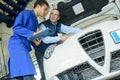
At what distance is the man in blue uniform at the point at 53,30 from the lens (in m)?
2.88

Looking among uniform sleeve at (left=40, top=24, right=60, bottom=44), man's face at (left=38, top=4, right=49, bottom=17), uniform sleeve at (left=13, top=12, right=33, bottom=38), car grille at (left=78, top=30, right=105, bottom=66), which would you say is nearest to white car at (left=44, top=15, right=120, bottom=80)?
car grille at (left=78, top=30, right=105, bottom=66)

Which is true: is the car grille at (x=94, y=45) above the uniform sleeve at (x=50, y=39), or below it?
below

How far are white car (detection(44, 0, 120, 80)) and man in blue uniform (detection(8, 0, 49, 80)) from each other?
0.71 feet

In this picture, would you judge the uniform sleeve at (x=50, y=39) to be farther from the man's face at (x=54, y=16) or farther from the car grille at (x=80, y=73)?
the car grille at (x=80, y=73)

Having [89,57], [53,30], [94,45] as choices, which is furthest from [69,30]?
[89,57]

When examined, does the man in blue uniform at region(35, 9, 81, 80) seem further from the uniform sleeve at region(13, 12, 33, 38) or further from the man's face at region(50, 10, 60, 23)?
the uniform sleeve at region(13, 12, 33, 38)

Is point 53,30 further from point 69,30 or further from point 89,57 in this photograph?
point 89,57

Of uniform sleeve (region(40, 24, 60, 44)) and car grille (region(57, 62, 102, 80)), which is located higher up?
uniform sleeve (region(40, 24, 60, 44))

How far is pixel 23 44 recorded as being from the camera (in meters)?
2.89

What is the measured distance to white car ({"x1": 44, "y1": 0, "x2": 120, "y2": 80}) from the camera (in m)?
2.34

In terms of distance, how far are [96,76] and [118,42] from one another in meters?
0.33

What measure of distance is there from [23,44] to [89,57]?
79 cm

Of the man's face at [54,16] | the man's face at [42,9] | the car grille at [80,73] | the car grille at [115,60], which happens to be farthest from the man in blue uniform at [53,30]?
the car grille at [115,60]

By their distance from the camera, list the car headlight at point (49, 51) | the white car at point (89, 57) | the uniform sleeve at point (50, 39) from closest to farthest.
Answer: the white car at point (89, 57)
the car headlight at point (49, 51)
the uniform sleeve at point (50, 39)
